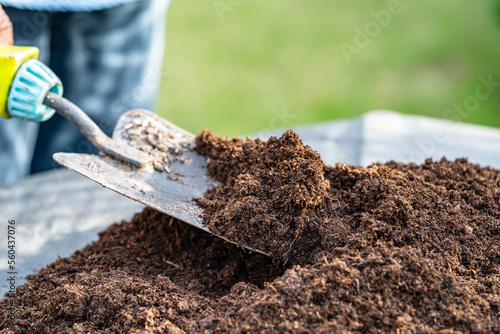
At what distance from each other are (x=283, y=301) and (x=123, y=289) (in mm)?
356

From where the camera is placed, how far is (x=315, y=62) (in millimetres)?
3432

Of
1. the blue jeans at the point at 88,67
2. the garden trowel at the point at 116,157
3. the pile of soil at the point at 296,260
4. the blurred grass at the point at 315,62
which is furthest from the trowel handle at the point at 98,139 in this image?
the blurred grass at the point at 315,62

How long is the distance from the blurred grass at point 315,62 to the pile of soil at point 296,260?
5.64ft

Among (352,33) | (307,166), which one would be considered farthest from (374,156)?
(352,33)

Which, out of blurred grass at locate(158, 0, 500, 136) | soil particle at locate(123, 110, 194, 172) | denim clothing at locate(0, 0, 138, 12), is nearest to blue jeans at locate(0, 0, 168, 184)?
denim clothing at locate(0, 0, 138, 12)

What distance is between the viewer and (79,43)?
1.82 m

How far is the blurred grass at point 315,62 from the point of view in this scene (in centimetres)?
311

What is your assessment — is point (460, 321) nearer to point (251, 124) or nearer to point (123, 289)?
point (123, 289)

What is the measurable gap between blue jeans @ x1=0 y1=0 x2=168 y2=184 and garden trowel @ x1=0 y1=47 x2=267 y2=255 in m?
0.44

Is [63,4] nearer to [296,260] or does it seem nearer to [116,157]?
[116,157]

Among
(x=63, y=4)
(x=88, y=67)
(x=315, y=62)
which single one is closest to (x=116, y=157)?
(x=63, y=4)

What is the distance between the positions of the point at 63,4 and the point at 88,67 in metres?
0.38

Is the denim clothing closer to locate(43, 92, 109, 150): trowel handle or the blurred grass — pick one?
locate(43, 92, 109, 150): trowel handle

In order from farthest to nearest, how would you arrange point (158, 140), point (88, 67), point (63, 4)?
point (88, 67) → point (63, 4) → point (158, 140)
